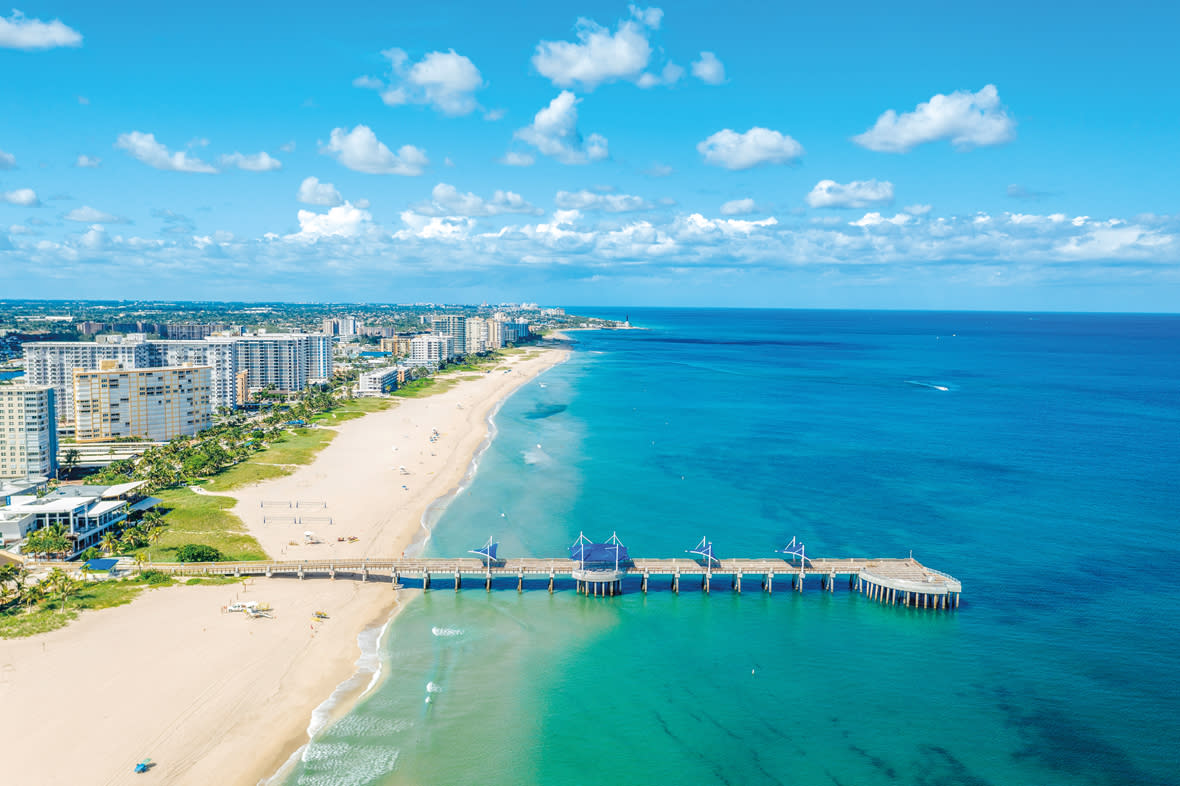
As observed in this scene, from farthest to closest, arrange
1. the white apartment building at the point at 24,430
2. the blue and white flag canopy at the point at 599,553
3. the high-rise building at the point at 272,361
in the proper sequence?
the high-rise building at the point at 272,361 < the white apartment building at the point at 24,430 < the blue and white flag canopy at the point at 599,553

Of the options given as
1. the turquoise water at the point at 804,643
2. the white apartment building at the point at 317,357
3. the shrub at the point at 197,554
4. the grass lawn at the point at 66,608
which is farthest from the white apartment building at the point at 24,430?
the white apartment building at the point at 317,357

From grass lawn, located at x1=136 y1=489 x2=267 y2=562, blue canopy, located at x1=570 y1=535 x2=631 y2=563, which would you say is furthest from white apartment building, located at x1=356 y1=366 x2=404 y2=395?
blue canopy, located at x1=570 y1=535 x2=631 y2=563

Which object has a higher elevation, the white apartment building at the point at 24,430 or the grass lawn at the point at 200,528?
the white apartment building at the point at 24,430

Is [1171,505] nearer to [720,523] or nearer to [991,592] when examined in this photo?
[991,592]

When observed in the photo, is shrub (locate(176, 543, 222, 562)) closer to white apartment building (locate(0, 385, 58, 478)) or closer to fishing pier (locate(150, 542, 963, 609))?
fishing pier (locate(150, 542, 963, 609))

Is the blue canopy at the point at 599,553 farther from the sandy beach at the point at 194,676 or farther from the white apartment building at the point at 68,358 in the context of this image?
the white apartment building at the point at 68,358

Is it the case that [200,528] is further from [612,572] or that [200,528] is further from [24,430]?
[612,572]
